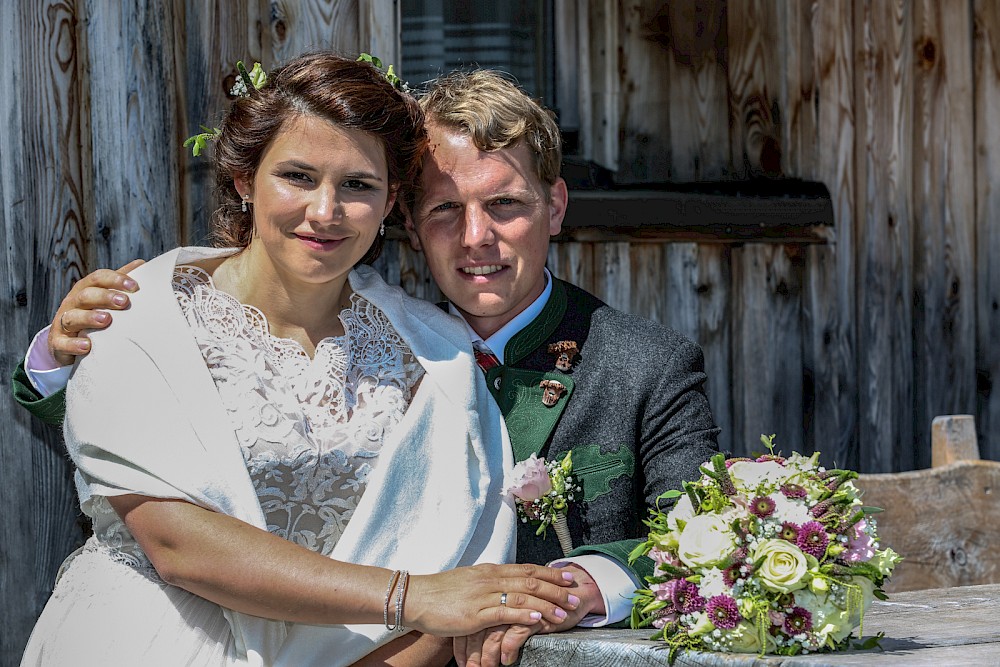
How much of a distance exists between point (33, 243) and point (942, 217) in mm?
2884

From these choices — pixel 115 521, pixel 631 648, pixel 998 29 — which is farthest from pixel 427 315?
pixel 998 29

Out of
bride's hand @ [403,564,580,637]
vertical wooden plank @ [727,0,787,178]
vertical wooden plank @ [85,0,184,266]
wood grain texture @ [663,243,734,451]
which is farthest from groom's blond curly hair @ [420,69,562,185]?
vertical wooden plank @ [727,0,787,178]

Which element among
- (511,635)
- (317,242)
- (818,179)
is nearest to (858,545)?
(511,635)

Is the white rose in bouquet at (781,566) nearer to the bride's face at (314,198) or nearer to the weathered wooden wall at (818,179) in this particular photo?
the bride's face at (314,198)

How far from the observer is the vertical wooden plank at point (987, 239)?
12.8 ft

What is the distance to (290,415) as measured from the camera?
8.12 feet

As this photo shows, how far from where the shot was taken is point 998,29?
3898mm

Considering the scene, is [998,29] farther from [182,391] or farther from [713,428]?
[182,391]

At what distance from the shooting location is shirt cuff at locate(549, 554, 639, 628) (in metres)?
2.32

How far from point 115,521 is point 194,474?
300 mm

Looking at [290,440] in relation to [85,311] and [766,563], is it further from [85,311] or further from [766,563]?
[766,563]

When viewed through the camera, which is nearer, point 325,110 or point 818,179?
Result: point 325,110

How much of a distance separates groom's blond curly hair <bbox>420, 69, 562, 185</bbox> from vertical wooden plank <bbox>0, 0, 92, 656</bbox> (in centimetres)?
100

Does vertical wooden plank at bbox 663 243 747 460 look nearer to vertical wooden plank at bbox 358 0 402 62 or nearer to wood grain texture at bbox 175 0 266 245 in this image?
vertical wooden plank at bbox 358 0 402 62
